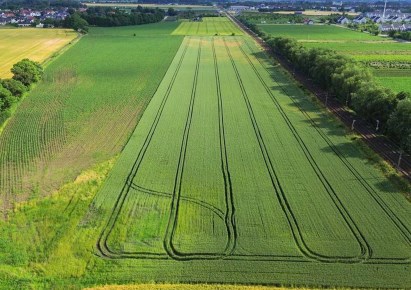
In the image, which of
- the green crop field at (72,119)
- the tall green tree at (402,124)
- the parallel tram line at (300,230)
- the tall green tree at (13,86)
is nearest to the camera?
the parallel tram line at (300,230)

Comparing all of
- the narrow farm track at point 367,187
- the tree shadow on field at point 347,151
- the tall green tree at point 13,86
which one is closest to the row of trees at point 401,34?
the narrow farm track at point 367,187

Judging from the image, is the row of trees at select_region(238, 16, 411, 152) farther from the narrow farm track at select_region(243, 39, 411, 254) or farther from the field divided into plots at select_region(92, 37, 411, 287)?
the narrow farm track at select_region(243, 39, 411, 254)

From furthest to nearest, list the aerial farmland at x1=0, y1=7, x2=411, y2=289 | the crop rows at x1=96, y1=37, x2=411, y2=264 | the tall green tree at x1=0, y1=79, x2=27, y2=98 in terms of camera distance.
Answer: the tall green tree at x1=0, y1=79, x2=27, y2=98, the crop rows at x1=96, y1=37, x2=411, y2=264, the aerial farmland at x1=0, y1=7, x2=411, y2=289

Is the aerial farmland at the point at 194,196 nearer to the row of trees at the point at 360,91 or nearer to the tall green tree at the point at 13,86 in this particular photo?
the tall green tree at the point at 13,86

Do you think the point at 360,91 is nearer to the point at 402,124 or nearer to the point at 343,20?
the point at 402,124

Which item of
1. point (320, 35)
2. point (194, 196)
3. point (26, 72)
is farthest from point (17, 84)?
point (320, 35)

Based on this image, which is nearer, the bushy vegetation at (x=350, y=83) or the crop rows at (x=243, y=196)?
the crop rows at (x=243, y=196)

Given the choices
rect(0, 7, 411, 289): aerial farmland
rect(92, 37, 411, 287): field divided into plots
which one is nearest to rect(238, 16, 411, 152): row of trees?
rect(0, 7, 411, 289): aerial farmland
